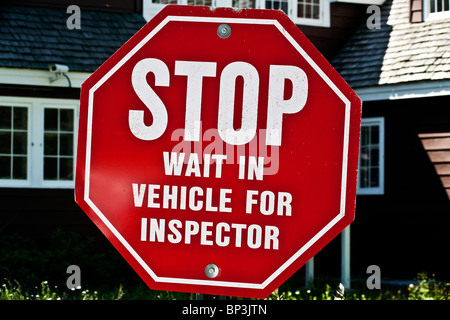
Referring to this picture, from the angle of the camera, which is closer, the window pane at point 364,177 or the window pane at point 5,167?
the window pane at point 5,167

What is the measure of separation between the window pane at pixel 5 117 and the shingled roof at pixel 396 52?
548cm

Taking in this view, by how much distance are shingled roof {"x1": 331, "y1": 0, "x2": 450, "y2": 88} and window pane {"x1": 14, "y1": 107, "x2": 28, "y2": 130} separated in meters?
5.25

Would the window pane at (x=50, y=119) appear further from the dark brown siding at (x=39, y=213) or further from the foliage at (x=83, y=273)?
the foliage at (x=83, y=273)

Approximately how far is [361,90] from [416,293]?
169 inches

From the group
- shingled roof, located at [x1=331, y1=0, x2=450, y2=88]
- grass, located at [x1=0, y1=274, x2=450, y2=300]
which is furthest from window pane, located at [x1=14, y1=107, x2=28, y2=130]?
shingled roof, located at [x1=331, y1=0, x2=450, y2=88]

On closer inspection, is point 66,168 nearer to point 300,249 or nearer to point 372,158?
point 372,158

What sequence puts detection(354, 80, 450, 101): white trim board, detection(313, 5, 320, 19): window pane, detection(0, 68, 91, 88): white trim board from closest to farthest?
detection(0, 68, 91, 88): white trim board → detection(354, 80, 450, 101): white trim board → detection(313, 5, 320, 19): window pane

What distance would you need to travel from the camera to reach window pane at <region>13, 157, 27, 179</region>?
39.0ft

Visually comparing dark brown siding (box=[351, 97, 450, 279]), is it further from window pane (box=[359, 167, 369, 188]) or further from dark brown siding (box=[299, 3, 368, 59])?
dark brown siding (box=[299, 3, 368, 59])

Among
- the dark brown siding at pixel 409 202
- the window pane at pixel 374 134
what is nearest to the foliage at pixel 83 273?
the dark brown siding at pixel 409 202

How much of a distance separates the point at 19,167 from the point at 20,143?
368 mm

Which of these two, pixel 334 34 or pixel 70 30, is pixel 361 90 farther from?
pixel 70 30

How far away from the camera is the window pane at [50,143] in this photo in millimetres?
12055

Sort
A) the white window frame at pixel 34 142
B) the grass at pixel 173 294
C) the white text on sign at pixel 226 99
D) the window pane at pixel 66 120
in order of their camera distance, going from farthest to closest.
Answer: the window pane at pixel 66 120
the white window frame at pixel 34 142
the grass at pixel 173 294
the white text on sign at pixel 226 99
